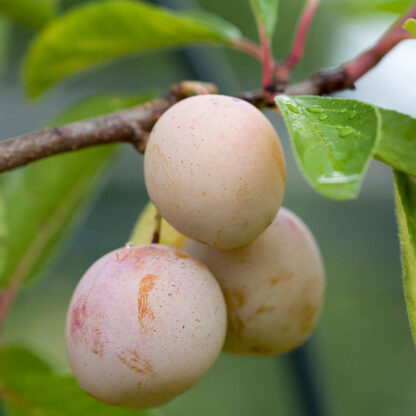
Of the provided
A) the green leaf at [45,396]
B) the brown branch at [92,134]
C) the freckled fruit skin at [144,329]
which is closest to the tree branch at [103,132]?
the brown branch at [92,134]

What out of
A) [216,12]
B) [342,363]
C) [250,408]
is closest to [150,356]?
[250,408]

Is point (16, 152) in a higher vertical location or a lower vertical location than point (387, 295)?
higher

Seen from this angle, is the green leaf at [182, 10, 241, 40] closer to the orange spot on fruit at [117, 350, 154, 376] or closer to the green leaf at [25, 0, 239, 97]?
the green leaf at [25, 0, 239, 97]

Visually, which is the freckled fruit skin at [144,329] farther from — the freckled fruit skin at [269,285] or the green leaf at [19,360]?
the green leaf at [19,360]

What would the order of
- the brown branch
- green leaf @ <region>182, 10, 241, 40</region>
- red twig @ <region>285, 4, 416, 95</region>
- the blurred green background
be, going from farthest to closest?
the blurred green background < green leaf @ <region>182, 10, 241, 40</region> < red twig @ <region>285, 4, 416, 95</region> < the brown branch

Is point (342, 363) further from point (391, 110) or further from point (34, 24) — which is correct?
point (391, 110)

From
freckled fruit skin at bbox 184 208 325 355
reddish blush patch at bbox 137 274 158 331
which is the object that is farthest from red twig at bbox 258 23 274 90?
reddish blush patch at bbox 137 274 158 331
